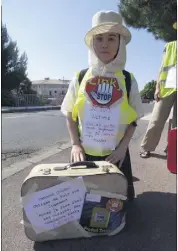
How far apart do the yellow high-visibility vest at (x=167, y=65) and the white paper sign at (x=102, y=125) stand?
67.8 inches

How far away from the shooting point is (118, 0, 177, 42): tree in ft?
26.4

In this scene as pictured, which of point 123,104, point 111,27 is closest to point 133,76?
point 123,104

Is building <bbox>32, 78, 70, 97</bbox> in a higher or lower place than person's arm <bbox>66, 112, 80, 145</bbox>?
higher

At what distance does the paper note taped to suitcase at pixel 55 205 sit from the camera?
1833 mm

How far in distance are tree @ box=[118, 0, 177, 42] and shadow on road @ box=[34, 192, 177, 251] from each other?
20.9ft

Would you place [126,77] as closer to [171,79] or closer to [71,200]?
[71,200]

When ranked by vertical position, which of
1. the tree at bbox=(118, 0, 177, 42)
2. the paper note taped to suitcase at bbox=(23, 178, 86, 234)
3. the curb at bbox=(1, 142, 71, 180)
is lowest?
the curb at bbox=(1, 142, 71, 180)

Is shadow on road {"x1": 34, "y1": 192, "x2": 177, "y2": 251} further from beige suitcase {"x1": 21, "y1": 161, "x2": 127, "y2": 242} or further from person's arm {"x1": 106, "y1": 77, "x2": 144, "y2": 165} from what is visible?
person's arm {"x1": 106, "y1": 77, "x2": 144, "y2": 165}

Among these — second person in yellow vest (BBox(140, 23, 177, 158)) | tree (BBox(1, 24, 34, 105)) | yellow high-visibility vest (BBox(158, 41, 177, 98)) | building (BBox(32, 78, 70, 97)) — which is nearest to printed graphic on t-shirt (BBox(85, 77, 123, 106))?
second person in yellow vest (BBox(140, 23, 177, 158))

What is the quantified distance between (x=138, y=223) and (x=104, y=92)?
3.23 feet

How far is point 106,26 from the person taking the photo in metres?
2.13

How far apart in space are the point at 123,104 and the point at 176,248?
1024 mm

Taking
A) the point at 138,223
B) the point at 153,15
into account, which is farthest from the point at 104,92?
the point at 153,15

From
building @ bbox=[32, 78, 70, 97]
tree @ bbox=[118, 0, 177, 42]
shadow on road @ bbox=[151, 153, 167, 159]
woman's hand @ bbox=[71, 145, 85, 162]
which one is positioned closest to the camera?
woman's hand @ bbox=[71, 145, 85, 162]
